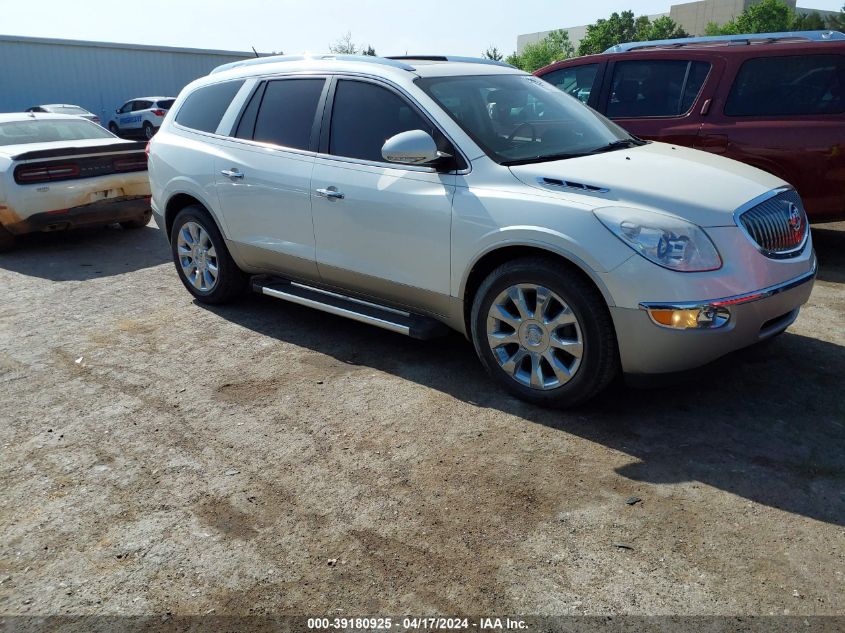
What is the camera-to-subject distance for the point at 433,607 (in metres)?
2.62

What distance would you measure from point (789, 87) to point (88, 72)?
2996cm

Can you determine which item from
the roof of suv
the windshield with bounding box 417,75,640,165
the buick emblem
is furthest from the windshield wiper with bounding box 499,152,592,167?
the buick emblem

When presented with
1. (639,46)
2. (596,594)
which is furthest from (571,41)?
(596,594)

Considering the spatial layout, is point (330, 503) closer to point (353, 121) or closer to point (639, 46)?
point (353, 121)

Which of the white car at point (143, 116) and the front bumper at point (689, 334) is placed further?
A: the white car at point (143, 116)

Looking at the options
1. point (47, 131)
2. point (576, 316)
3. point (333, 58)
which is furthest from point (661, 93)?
point (47, 131)

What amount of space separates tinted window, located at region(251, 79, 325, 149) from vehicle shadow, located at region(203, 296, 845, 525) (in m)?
1.40

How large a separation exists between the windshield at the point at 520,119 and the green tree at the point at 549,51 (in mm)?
84876

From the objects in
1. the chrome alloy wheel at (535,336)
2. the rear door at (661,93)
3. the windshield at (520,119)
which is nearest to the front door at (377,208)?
the windshield at (520,119)

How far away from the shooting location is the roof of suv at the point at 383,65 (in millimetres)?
4762

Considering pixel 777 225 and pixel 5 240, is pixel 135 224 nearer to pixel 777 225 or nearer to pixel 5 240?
pixel 5 240

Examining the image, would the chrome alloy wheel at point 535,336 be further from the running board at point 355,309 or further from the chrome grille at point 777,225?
the chrome grille at point 777,225

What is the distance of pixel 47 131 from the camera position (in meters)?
9.34

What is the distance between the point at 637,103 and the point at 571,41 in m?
106
